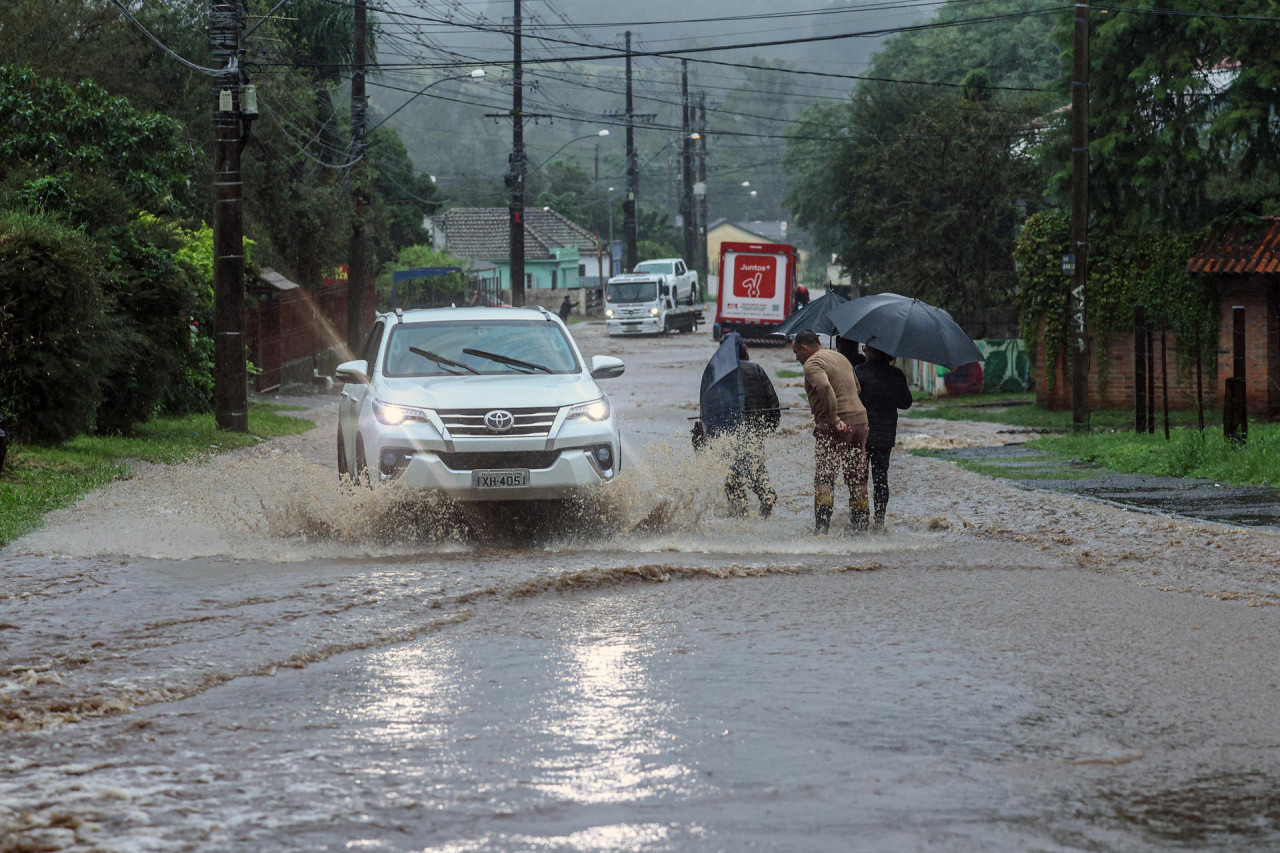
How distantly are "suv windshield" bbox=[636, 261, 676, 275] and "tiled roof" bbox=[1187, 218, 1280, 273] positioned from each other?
1519 inches

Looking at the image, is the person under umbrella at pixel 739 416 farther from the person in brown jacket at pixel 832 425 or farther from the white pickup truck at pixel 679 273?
the white pickup truck at pixel 679 273

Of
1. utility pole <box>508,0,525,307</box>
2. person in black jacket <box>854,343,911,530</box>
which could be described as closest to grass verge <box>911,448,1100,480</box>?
person in black jacket <box>854,343,911,530</box>

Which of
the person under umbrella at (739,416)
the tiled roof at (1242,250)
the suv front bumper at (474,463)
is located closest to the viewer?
the suv front bumper at (474,463)

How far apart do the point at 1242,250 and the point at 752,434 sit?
14.6 m

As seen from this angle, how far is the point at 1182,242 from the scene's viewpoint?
2430 cm

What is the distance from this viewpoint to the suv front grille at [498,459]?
10.3 meters

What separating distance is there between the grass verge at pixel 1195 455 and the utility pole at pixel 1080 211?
208 cm

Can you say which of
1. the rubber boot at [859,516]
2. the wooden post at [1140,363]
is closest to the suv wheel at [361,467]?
the rubber boot at [859,516]

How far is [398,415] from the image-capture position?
1041 cm

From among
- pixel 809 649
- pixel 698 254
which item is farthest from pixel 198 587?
pixel 698 254

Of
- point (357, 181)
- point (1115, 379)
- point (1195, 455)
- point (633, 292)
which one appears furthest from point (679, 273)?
point (1195, 455)

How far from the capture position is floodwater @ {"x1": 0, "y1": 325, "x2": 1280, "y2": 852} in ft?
15.7

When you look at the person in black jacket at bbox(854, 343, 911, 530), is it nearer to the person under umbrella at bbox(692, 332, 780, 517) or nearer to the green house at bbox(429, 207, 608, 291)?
the person under umbrella at bbox(692, 332, 780, 517)

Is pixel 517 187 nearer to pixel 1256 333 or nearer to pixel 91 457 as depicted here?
pixel 1256 333
